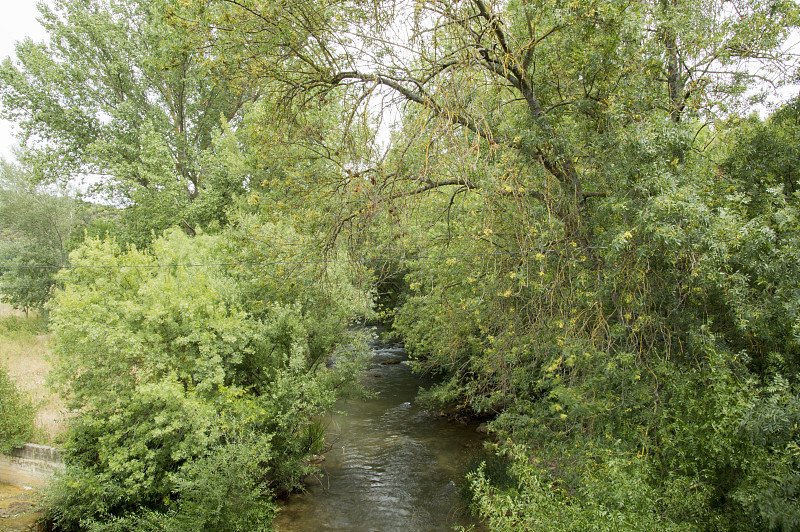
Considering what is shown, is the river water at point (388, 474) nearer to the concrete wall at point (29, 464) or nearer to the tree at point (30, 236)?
the concrete wall at point (29, 464)

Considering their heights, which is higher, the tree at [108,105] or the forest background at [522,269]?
the tree at [108,105]

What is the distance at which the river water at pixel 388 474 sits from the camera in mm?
8648

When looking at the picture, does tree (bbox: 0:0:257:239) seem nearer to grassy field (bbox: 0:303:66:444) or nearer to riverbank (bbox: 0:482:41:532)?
grassy field (bbox: 0:303:66:444)

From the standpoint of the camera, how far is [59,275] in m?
9.12

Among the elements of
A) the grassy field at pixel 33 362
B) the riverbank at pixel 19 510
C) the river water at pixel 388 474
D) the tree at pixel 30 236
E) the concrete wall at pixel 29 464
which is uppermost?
the tree at pixel 30 236

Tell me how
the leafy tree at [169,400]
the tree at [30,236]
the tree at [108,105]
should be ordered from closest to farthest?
the leafy tree at [169,400]
the tree at [108,105]
the tree at [30,236]

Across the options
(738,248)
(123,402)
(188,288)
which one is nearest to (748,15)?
(738,248)

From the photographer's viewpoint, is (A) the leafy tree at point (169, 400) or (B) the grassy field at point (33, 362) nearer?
(A) the leafy tree at point (169, 400)

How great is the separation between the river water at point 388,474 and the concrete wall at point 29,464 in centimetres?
426

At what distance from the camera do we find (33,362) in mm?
15359

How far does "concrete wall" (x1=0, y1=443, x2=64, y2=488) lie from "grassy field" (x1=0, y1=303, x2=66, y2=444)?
29 cm

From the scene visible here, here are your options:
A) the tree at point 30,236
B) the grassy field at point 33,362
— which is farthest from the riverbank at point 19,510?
the tree at point 30,236

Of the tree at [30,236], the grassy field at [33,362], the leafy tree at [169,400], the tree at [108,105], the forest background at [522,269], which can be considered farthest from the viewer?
the tree at [30,236]

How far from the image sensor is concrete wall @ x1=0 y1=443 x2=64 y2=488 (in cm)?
870
